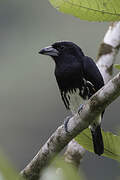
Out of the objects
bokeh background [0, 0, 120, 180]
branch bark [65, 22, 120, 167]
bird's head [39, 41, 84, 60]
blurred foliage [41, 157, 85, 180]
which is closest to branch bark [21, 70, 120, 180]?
blurred foliage [41, 157, 85, 180]

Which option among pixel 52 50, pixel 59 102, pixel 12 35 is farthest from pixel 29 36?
pixel 52 50

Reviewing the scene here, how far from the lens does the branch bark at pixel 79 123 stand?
1788mm

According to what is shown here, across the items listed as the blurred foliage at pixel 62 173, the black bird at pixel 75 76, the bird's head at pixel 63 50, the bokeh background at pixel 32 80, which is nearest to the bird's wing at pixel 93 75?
the black bird at pixel 75 76

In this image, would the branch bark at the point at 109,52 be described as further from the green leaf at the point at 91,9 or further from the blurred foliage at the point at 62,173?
the blurred foliage at the point at 62,173

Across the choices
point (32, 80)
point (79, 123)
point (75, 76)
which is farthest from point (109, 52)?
point (32, 80)

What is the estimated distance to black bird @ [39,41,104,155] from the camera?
9.95 feet

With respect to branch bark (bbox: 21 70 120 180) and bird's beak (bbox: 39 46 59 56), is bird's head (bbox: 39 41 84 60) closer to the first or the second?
bird's beak (bbox: 39 46 59 56)

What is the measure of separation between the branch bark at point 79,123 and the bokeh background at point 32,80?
285 inches

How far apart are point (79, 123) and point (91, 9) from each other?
61 cm

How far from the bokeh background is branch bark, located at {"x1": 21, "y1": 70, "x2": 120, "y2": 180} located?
23.7ft

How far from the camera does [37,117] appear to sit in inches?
506

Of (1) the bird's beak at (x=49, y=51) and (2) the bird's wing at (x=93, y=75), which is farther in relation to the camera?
(1) the bird's beak at (x=49, y=51)

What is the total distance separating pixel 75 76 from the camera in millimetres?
3137

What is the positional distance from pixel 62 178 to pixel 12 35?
14.8 metres
